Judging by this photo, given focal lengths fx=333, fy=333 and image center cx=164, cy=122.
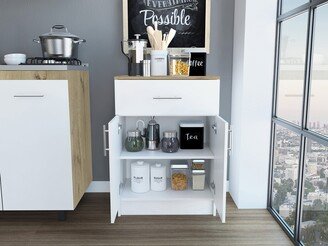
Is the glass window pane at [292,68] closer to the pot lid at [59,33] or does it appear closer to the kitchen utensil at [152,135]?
the kitchen utensil at [152,135]

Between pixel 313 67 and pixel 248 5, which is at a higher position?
pixel 248 5

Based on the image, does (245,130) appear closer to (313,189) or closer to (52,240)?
(313,189)

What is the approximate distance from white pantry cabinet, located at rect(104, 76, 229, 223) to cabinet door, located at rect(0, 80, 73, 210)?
331mm

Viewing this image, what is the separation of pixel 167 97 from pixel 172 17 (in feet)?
2.48

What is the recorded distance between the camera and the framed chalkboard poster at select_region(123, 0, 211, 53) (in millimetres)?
2572

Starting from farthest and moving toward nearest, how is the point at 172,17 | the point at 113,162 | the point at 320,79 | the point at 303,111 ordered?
the point at 172,17 → the point at 113,162 → the point at 303,111 → the point at 320,79

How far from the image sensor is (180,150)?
2.46m

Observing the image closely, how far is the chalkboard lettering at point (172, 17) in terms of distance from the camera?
2.57 meters

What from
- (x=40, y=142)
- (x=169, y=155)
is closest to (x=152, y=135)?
(x=169, y=155)

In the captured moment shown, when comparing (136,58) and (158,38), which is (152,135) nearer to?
(136,58)

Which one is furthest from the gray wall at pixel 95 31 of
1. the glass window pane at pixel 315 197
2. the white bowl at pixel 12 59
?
the glass window pane at pixel 315 197

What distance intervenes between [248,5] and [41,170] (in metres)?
1.79

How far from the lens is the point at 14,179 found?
219 cm

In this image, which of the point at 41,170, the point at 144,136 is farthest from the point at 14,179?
the point at 144,136
